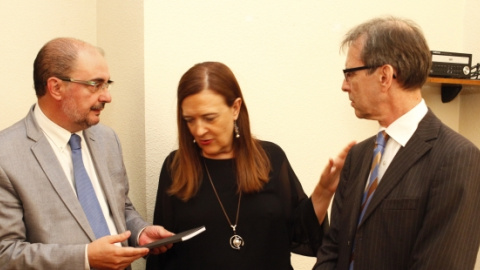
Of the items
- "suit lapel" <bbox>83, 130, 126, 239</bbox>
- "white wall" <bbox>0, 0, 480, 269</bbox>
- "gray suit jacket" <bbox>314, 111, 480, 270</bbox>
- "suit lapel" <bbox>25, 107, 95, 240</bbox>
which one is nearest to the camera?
"gray suit jacket" <bbox>314, 111, 480, 270</bbox>

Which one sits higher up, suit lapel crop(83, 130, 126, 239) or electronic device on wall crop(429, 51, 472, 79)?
electronic device on wall crop(429, 51, 472, 79)

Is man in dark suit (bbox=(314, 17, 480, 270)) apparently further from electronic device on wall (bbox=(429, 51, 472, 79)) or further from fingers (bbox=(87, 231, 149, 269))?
electronic device on wall (bbox=(429, 51, 472, 79))

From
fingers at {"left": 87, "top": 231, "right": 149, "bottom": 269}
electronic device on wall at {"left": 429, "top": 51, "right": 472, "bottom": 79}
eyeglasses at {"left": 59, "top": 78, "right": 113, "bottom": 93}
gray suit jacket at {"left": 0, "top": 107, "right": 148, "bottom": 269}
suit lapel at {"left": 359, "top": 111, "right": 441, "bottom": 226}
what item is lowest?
A: fingers at {"left": 87, "top": 231, "right": 149, "bottom": 269}

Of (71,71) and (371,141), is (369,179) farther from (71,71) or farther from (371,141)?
(71,71)

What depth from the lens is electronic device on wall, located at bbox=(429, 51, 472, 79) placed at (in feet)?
8.69

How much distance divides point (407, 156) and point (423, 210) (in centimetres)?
18

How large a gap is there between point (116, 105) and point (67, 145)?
704 mm

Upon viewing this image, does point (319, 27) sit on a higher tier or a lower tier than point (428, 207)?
higher

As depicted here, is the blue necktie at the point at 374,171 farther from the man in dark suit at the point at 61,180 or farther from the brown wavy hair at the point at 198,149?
the man in dark suit at the point at 61,180

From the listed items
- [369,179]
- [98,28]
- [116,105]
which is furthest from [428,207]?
[98,28]

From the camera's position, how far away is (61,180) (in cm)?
164

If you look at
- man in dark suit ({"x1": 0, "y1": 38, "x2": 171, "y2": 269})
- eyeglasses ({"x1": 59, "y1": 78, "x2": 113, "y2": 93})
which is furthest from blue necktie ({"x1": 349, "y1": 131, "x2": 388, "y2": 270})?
eyeglasses ({"x1": 59, "y1": 78, "x2": 113, "y2": 93})

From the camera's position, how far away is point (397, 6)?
2.72 m

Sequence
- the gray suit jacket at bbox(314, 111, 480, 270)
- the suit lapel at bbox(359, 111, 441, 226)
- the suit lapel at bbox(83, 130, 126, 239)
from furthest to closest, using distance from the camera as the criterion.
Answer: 1. the suit lapel at bbox(83, 130, 126, 239)
2. the suit lapel at bbox(359, 111, 441, 226)
3. the gray suit jacket at bbox(314, 111, 480, 270)
